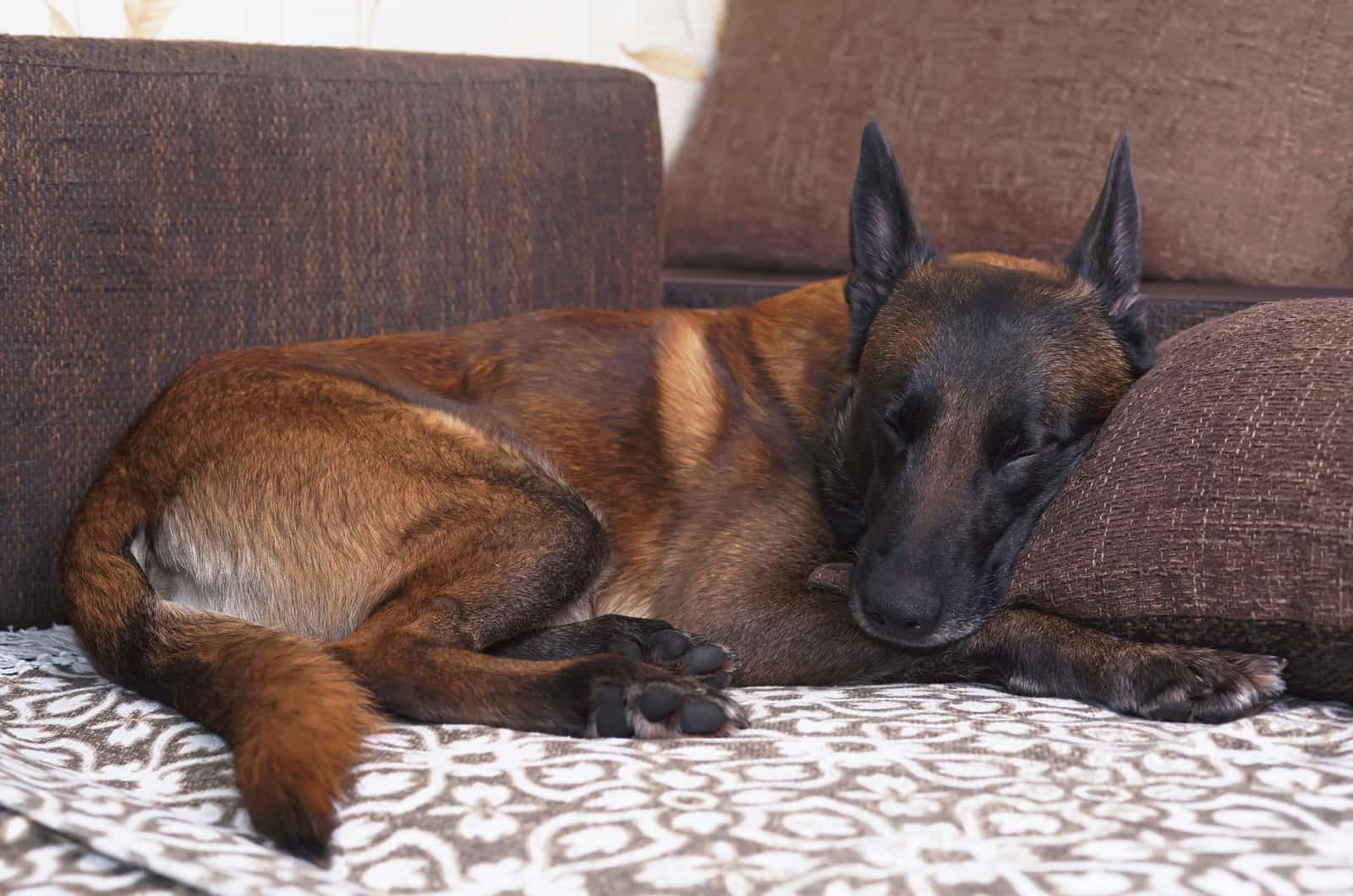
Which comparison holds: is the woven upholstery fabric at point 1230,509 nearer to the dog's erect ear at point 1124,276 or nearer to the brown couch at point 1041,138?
the dog's erect ear at point 1124,276

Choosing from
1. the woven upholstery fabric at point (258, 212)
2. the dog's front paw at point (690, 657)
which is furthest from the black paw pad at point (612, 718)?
the woven upholstery fabric at point (258, 212)

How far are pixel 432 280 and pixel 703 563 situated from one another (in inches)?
36.9

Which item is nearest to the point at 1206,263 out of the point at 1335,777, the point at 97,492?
the point at 1335,777

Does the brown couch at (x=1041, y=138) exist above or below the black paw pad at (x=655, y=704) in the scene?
above

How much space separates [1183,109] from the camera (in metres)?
2.67

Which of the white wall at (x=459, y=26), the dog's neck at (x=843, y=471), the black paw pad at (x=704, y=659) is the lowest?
the black paw pad at (x=704, y=659)

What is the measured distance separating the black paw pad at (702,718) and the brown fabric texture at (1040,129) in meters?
1.63

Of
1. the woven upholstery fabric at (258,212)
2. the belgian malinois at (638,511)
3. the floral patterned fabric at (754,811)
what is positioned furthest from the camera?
the woven upholstery fabric at (258,212)

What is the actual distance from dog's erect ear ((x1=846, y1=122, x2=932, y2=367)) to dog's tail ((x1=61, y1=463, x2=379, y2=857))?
3.29 feet

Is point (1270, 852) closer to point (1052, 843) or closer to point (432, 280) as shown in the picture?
point (1052, 843)

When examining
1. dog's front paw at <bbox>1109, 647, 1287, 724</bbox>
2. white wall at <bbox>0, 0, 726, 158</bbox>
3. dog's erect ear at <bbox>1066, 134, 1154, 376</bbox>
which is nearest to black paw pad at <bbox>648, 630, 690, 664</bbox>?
dog's front paw at <bbox>1109, 647, 1287, 724</bbox>

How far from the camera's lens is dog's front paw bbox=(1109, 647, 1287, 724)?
60.5 inches

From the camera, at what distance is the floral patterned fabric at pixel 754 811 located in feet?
3.58

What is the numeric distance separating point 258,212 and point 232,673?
111 cm
